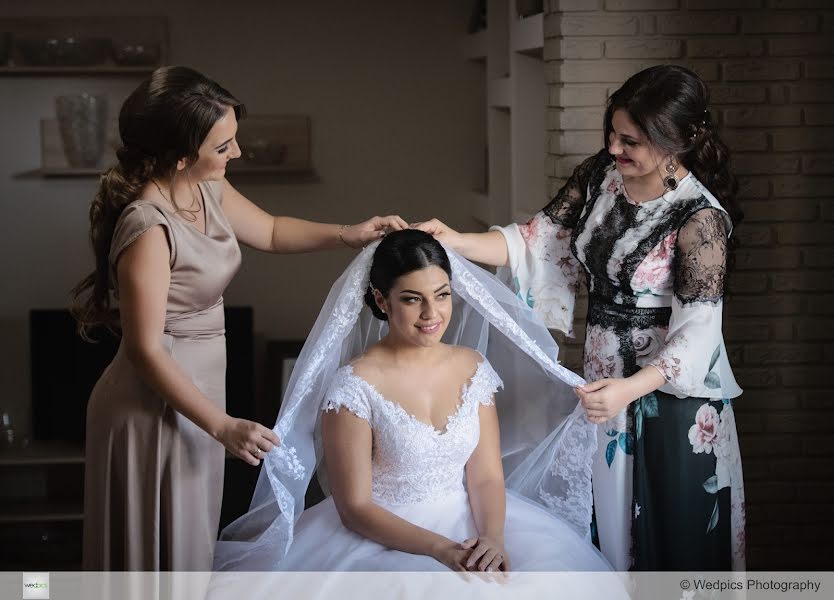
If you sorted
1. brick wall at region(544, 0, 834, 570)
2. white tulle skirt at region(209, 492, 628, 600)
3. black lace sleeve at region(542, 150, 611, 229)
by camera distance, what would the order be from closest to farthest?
white tulle skirt at region(209, 492, 628, 600)
black lace sleeve at region(542, 150, 611, 229)
brick wall at region(544, 0, 834, 570)

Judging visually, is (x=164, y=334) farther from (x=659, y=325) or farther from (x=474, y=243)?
(x=659, y=325)

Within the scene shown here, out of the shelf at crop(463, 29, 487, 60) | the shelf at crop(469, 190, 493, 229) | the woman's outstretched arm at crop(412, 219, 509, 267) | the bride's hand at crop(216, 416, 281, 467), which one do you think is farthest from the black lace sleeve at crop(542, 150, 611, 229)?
the shelf at crop(463, 29, 487, 60)

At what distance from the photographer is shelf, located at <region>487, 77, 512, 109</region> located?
393 cm

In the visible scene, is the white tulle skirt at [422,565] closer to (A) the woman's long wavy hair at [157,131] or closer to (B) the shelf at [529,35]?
(A) the woman's long wavy hair at [157,131]

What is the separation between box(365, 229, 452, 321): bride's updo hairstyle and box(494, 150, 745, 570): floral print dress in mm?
390

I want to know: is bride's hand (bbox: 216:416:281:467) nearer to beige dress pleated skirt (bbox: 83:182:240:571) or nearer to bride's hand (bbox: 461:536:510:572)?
beige dress pleated skirt (bbox: 83:182:240:571)

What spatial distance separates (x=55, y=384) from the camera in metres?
4.53

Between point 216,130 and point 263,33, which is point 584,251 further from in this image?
point 263,33

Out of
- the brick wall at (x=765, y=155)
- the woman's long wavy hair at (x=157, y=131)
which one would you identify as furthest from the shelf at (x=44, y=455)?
the woman's long wavy hair at (x=157, y=131)

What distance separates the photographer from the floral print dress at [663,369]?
2.18m

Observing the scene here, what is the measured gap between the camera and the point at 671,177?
7.38ft

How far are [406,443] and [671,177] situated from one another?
0.78 metres

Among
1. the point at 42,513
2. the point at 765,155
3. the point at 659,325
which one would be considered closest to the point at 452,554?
the point at 659,325

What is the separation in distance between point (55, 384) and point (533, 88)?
2365 mm
